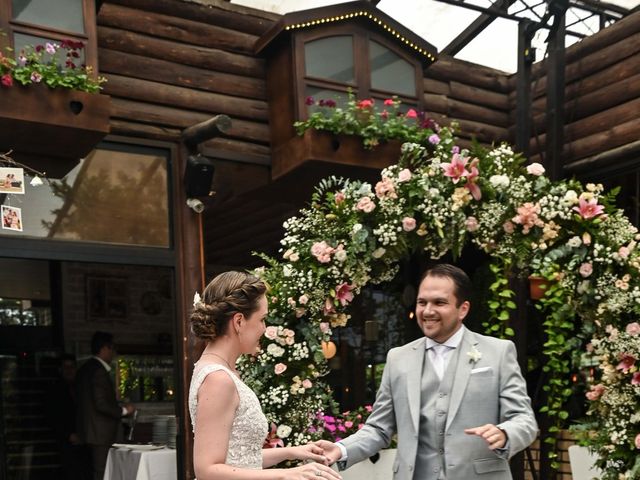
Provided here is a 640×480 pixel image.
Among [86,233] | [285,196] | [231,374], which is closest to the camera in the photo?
[231,374]

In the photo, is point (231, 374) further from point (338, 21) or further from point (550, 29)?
point (550, 29)

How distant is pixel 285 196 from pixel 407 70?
157cm

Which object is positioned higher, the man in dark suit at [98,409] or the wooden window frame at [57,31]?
the wooden window frame at [57,31]

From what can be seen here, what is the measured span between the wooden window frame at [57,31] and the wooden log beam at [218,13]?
2.09ft

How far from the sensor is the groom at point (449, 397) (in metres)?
3.87

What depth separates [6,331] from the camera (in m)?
10.4

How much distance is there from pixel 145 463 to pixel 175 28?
3.46 metres

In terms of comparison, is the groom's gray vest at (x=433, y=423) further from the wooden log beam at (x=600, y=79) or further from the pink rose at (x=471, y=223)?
the wooden log beam at (x=600, y=79)

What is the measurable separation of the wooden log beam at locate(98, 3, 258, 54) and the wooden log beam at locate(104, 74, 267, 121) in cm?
42

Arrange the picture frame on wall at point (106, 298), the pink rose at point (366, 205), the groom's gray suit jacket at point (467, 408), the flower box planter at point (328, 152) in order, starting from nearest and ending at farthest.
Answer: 1. the groom's gray suit jacket at point (467, 408)
2. the pink rose at point (366, 205)
3. the flower box planter at point (328, 152)
4. the picture frame on wall at point (106, 298)

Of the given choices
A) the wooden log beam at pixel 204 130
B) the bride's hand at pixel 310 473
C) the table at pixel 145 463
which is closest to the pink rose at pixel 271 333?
the bride's hand at pixel 310 473

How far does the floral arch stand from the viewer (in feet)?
16.4

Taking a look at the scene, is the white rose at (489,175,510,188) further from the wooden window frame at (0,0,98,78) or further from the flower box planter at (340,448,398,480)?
the wooden window frame at (0,0,98,78)

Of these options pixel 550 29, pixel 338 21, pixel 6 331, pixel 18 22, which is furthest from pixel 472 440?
pixel 6 331
